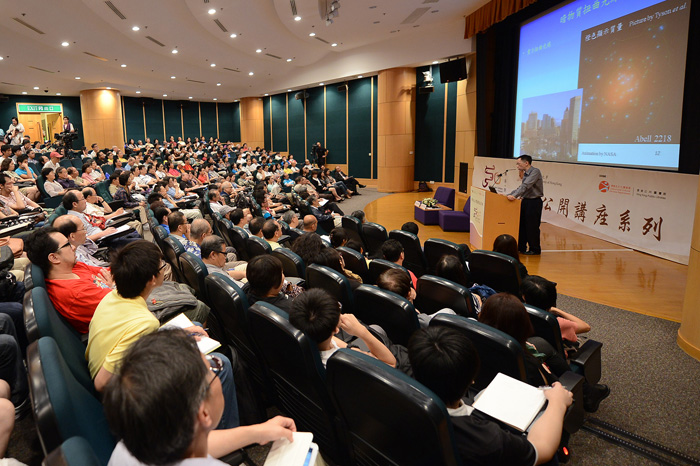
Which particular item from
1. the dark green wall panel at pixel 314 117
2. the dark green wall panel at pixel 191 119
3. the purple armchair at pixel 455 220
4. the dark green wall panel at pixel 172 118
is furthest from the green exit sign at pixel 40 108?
the purple armchair at pixel 455 220

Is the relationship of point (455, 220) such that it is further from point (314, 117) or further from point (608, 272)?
point (314, 117)

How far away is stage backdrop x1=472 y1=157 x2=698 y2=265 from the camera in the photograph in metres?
5.21

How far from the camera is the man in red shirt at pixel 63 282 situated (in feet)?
7.29

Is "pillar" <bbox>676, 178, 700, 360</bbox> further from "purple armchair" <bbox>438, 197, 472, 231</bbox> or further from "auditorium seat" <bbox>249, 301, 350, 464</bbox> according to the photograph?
"purple armchair" <bbox>438, 197, 472, 231</bbox>

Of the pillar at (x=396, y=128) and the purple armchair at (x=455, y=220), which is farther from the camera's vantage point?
the pillar at (x=396, y=128)

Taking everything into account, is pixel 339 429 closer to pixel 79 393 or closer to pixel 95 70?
pixel 79 393

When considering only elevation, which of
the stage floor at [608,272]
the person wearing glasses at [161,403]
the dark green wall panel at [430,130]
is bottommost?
the stage floor at [608,272]

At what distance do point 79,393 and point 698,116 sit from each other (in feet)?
21.9

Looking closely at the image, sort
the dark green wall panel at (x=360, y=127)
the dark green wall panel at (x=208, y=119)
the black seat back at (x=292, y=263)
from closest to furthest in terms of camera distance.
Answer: the black seat back at (x=292, y=263) → the dark green wall panel at (x=360, y=127) → the dark green wall panel at (x=208, y=119)

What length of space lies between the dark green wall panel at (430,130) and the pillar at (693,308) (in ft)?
34.8

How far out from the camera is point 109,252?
414cm

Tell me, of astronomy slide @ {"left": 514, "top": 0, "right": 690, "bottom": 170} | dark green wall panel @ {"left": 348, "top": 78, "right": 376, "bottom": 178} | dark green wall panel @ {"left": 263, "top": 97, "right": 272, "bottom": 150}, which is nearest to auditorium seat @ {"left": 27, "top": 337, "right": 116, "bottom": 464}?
astronomy slide @ {"left": 514, "top": 0, "right": 690, "bottom": 170}

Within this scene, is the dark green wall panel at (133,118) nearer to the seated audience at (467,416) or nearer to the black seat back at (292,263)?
the black seat back at (292,263)

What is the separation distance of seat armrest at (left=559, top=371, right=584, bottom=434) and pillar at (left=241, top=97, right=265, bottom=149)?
2150 cm
